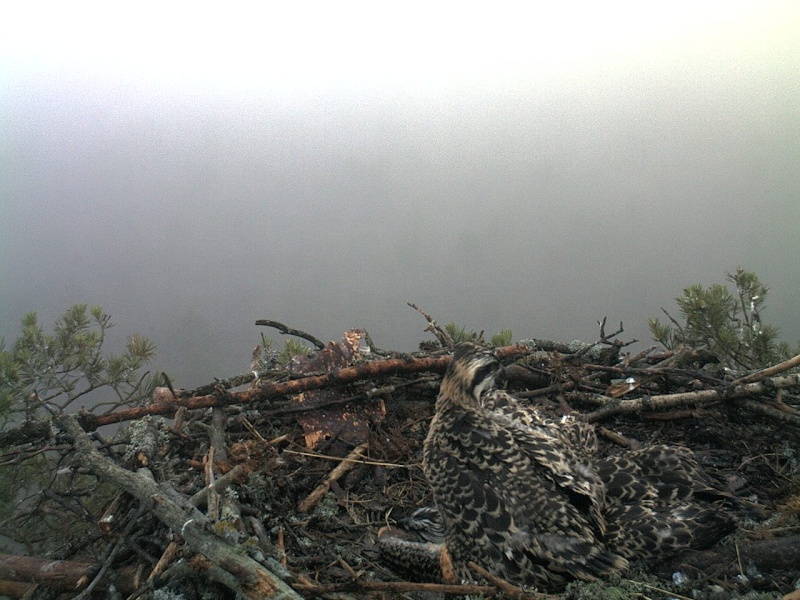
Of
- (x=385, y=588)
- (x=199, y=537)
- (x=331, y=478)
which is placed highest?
(x=199, y=537)

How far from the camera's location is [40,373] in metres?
3.09

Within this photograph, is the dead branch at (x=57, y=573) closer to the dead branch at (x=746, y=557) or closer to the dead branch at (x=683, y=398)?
the dead branch at (x=746, y=557)

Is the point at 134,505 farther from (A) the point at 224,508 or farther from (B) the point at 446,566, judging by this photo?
(B) the point at 446,566

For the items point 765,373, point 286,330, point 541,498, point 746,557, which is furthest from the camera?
point 286,330

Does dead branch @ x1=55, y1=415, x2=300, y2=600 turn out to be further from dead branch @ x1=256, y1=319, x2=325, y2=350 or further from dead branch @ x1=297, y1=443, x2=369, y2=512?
dead branch @ x1=256, y1=319, x2=325, y2=350

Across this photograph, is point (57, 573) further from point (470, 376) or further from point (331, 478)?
point (470, 376)

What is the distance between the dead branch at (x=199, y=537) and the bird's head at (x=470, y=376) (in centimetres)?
90

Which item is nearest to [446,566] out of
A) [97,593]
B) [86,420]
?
[97,593]

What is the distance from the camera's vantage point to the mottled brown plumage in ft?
5.22

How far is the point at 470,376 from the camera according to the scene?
1.90m

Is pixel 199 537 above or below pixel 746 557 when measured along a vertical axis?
above

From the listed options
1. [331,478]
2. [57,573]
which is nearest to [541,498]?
[331,478]

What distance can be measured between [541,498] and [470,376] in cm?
44

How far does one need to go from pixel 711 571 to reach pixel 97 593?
1.71m
